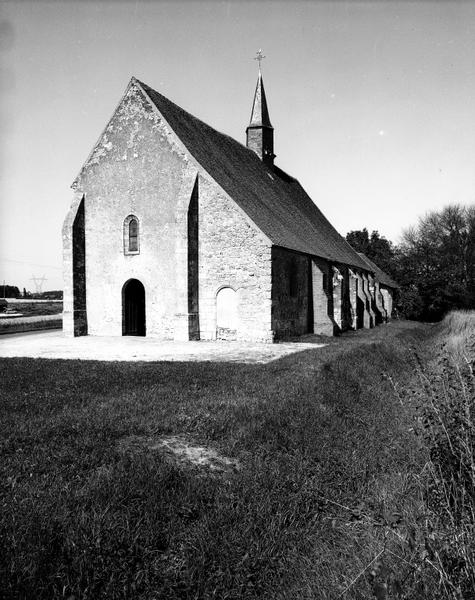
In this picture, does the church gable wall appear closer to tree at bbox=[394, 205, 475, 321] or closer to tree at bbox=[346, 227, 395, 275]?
tree at bbox=[394, 205, 475, 321]

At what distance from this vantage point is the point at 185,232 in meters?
19.2

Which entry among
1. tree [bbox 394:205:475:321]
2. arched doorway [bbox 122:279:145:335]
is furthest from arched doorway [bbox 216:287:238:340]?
tree [bbox 394:205:475:321]

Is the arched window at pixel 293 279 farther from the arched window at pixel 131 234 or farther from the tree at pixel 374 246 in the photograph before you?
the tree at pixel 374 246

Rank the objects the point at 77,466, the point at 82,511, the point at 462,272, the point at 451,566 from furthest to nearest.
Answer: the point at 462,272, the point at 77,466, the point at 82,511, the point at 451,566

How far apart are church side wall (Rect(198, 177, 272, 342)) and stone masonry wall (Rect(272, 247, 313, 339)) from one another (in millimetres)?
524

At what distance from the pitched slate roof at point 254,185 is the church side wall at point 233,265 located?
540 mm

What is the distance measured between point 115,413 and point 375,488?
3.50 metres

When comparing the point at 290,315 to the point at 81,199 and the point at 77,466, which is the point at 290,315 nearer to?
the point at 81,199

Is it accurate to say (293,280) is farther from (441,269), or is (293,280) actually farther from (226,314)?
(441,269)

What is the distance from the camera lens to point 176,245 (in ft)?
64.5

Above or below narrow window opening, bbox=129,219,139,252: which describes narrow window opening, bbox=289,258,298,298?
below

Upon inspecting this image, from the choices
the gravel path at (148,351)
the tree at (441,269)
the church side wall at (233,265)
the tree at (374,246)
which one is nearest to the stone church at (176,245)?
the church side wall at (233,265)

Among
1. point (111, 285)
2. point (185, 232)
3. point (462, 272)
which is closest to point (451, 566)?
point (185, 232)

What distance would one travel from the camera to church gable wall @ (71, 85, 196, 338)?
66.1ft
